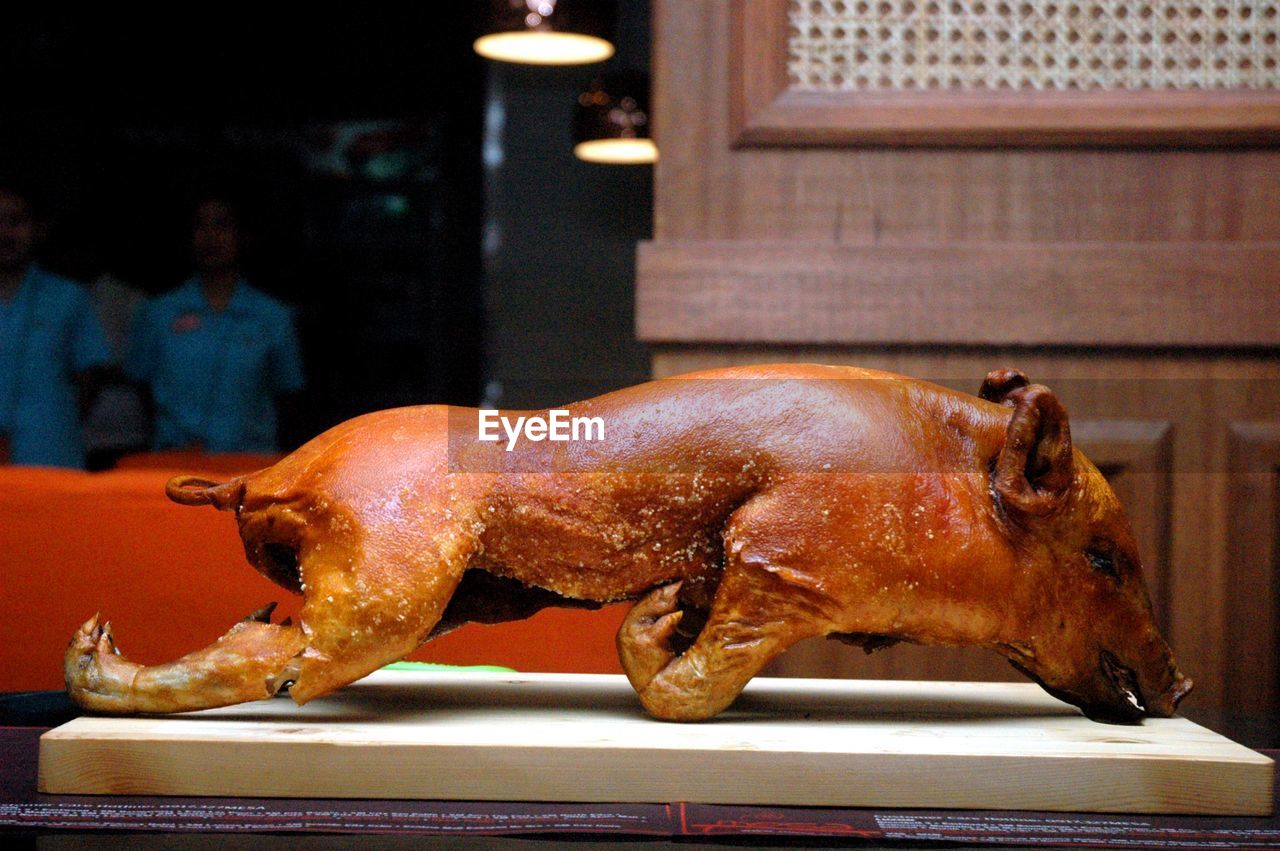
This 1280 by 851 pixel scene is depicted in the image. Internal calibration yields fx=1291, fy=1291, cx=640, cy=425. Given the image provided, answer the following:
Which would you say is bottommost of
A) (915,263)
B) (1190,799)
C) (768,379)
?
(1190,799)

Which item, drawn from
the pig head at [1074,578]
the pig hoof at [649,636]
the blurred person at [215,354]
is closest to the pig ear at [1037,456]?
the pig head at [1074,578]

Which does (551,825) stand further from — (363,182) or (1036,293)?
(363,182)

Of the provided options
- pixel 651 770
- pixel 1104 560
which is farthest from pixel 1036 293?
pixel 651 770

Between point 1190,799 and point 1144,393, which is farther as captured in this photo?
point 1144,393

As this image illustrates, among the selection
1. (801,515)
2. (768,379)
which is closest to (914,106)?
(768,379)

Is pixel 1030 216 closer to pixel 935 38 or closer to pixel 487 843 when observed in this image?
pixel 935 38

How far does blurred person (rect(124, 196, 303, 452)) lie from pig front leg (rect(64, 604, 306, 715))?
211cm

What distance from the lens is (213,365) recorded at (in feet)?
10.4

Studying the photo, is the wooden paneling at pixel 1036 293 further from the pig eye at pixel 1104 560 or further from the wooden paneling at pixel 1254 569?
the pig eye at pixel 1104 560

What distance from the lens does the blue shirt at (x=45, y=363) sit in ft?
8.98

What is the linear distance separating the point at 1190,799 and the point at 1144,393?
0.78m

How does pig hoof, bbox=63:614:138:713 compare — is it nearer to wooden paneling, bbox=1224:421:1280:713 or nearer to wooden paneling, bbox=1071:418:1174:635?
wooden paneling, bbox=1071:418:1174:635

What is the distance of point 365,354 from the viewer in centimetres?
493

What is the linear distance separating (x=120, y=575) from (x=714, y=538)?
34.0 inches
